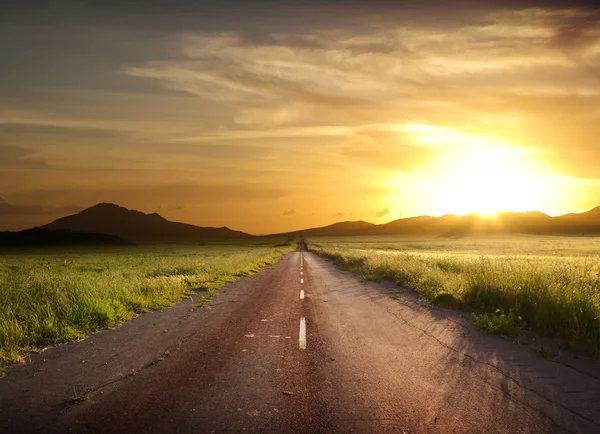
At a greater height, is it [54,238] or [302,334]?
[54,238]

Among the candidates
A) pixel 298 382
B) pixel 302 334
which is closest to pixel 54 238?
pixel 302 334

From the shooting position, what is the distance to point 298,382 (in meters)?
5.96

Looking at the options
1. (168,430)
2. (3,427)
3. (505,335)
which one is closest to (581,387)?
(505,335)

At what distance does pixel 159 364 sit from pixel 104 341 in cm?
253

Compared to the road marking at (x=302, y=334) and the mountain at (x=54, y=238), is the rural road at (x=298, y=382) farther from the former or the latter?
the mountain at (x=54, y=238)

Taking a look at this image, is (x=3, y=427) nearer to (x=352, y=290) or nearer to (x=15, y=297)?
(x=15, y=297)

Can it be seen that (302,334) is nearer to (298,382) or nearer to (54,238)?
(298,382)

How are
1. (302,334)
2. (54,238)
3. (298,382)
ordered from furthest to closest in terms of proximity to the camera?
(54,238) < (302,334) < (298,382)

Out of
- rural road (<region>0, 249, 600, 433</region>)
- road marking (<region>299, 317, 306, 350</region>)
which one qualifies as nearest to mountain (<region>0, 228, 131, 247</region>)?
road marking (<region>299, 317, 306, 350</region>)

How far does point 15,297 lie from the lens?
36.6 feet

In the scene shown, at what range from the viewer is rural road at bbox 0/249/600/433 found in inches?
186

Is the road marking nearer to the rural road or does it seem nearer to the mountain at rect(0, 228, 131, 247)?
the rural road

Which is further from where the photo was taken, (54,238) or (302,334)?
(54,238)

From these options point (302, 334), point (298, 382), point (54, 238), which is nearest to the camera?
point (298, 382)
